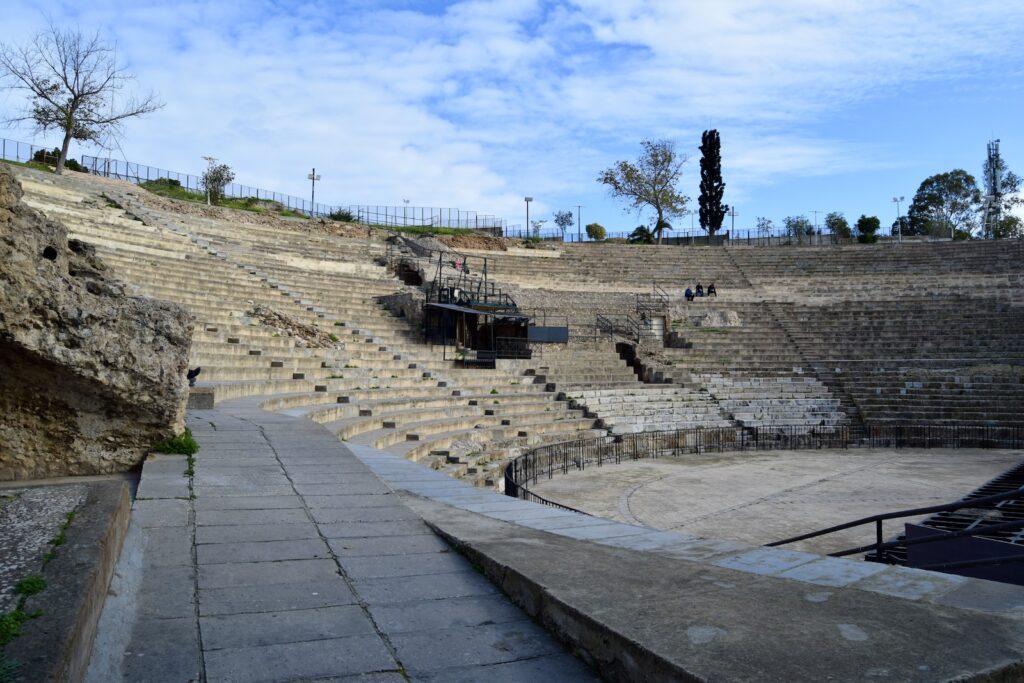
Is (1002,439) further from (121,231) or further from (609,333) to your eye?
(121,231)

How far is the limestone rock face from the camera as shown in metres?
5.23

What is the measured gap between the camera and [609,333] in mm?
29438

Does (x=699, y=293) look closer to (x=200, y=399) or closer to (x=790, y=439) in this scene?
(x=790, y=439)

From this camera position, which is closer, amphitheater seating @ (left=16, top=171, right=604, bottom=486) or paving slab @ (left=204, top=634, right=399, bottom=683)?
paving slab @ (left=204, top=634, right=399, bottom=683)

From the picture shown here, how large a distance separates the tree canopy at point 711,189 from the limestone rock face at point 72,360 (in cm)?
6054

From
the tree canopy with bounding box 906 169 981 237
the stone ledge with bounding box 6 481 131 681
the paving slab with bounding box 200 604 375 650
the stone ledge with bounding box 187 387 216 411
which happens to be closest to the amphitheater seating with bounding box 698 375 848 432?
the stone ledge with bounding box 187 387 216 411

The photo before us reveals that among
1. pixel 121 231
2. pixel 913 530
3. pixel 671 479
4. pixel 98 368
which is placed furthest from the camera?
pixel 121 231

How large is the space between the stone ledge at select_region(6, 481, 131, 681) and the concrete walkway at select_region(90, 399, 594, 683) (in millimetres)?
167

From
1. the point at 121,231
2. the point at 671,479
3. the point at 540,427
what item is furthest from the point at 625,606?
the point at 121,231

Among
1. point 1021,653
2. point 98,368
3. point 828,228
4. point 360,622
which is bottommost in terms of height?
point 360,622

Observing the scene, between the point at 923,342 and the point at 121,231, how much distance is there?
28310 mm

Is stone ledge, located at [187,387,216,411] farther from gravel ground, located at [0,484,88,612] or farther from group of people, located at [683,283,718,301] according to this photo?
group of people, located at [683,283,718,301]

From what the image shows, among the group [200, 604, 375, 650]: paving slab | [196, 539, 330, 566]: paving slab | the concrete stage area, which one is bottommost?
the concrete stage area

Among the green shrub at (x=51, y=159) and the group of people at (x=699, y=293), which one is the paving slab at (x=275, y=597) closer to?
the group of people at (x=699, y=293)
